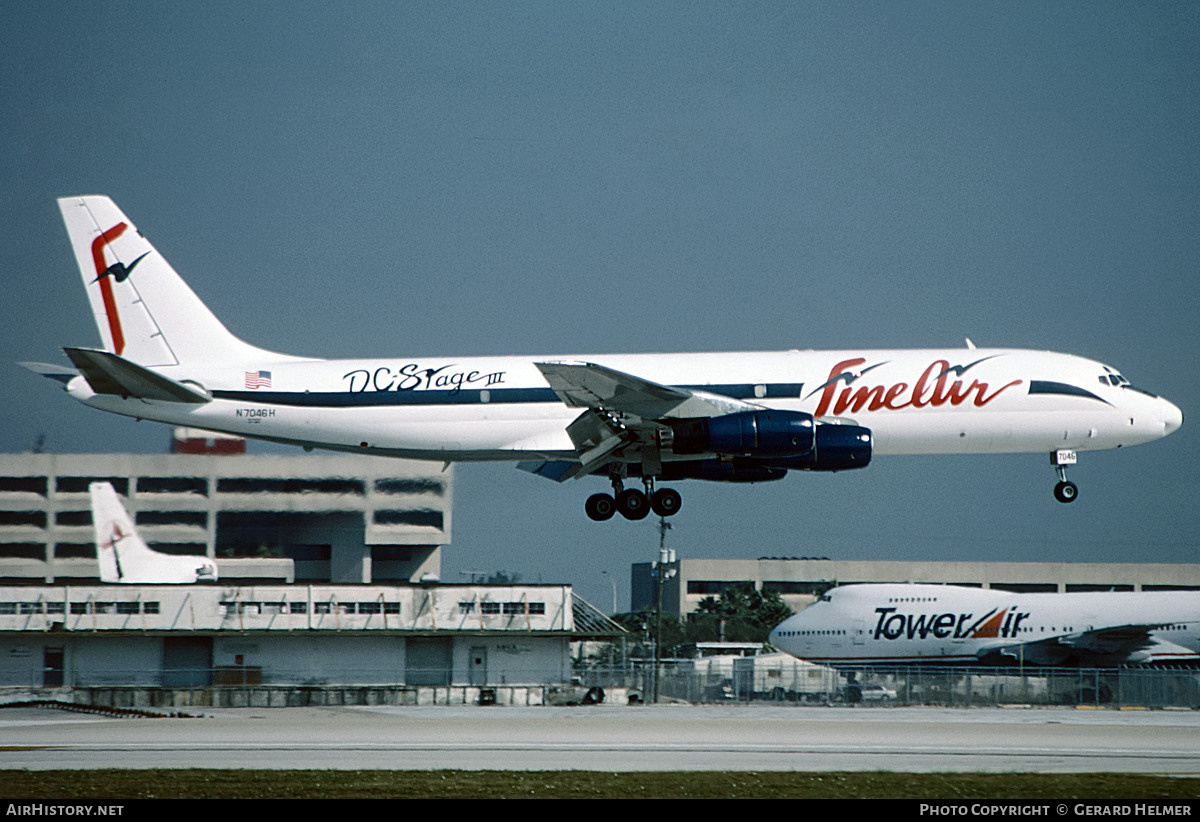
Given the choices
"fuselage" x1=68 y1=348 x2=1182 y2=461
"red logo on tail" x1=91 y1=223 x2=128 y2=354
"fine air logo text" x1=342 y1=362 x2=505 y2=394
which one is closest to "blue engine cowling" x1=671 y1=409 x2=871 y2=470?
"fuselage" x1=68 y1=348 x2=1182 y2=461

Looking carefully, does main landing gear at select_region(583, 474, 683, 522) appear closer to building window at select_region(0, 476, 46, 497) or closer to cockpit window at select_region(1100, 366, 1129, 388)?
cockpit window at select_region(1100, 366, 1129, 388)

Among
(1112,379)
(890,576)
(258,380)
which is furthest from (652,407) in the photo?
(890,576)

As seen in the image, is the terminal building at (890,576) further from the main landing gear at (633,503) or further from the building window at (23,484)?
the main landing gear at (633,503)

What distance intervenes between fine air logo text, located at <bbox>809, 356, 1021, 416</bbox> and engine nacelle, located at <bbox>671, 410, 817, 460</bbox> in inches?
69.5

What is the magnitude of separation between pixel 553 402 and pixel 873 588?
35001 mm

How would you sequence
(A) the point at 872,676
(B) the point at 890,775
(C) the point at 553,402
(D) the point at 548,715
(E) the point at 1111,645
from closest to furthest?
(B) the point at 890,775
(C) the point at 553,402
(D) the point at 548,715
(A) the point at 872,676
(E) the point at 1111,645

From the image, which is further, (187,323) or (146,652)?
(146,652)

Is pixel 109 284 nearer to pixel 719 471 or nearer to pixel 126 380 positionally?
pixel 126 380

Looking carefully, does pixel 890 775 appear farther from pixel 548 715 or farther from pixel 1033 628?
pixel 1033 628

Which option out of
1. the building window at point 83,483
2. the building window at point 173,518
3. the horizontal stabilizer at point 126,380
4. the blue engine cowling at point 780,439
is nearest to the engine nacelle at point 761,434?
the blue engine cowling at point 780,439

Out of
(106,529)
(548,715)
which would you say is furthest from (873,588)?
(106,529)

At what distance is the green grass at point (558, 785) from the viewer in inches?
967

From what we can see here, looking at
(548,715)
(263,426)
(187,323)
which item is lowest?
(548,715)

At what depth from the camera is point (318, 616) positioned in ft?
215
